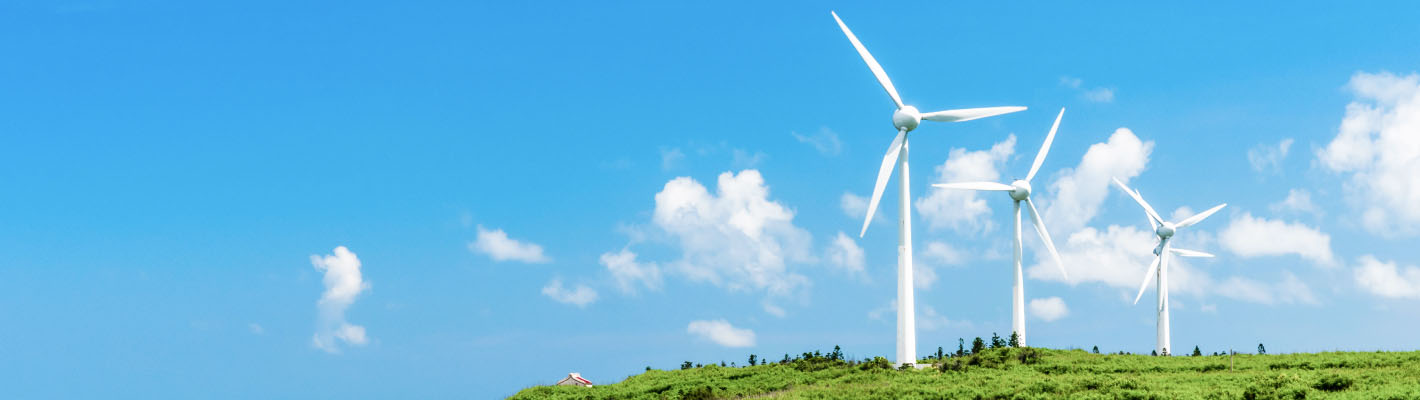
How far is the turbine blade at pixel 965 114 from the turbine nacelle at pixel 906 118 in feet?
4.28

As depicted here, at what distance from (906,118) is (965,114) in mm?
4748

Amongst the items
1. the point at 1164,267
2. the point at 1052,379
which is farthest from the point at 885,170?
the point at 1164,267

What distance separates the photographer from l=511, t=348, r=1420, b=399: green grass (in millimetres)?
37219

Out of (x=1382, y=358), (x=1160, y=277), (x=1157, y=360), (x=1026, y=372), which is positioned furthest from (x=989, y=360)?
(x=1160, y=277)

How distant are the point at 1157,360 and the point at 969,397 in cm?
1698

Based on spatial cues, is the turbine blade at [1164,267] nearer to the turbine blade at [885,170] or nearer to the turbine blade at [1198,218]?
the turbine blade at [1198,218]

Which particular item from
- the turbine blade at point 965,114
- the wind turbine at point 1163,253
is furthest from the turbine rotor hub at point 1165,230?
the turbine blade at point 965,114

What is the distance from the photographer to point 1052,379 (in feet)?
144

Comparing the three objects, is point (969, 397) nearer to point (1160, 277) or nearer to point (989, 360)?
point (989, 360)

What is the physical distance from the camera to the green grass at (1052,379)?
122 feet

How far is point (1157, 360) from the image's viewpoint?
171ft

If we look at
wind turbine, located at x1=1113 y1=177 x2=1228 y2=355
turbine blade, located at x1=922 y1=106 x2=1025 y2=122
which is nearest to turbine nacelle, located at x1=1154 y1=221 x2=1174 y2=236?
wind turbine, located at x1=1113 y1=177 x2=1228 y2=355

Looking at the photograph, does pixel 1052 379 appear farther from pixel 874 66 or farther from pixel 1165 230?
pixel 1165 230

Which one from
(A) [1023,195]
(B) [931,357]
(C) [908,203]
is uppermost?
(A) [1023,195]
